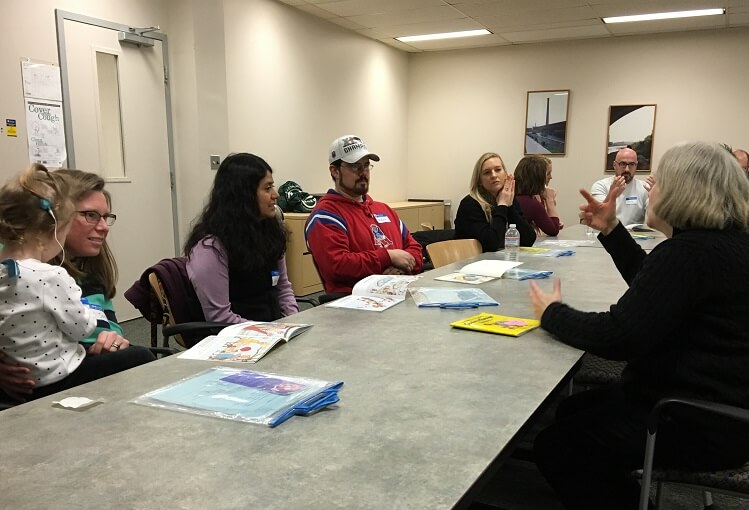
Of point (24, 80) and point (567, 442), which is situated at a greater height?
point (24, 80)

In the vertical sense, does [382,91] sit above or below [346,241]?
above

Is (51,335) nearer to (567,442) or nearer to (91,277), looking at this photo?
(91,277)

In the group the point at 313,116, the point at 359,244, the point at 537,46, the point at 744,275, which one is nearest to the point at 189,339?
the point at 359,244

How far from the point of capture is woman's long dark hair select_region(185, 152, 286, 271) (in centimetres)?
222

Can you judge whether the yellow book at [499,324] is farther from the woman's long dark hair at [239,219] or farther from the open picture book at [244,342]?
the woman's long dark hair at [239,219]

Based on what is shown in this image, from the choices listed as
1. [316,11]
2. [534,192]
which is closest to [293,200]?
[316,11]

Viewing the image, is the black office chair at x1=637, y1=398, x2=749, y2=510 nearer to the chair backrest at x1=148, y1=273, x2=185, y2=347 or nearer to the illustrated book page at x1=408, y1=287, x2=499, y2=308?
the illustrated book page at x1=408, y1=287, x2=499, y2=308

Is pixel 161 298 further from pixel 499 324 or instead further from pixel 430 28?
pixel 430 28

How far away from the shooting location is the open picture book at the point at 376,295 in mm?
1975

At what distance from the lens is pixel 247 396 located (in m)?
1.15

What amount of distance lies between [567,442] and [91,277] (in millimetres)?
1620

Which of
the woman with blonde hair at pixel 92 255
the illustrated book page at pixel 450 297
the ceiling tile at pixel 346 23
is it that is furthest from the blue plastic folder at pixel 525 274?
the ceiling tile at pixel 346 23

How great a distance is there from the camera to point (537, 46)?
7.17m

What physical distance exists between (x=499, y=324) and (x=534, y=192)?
2.80 m
